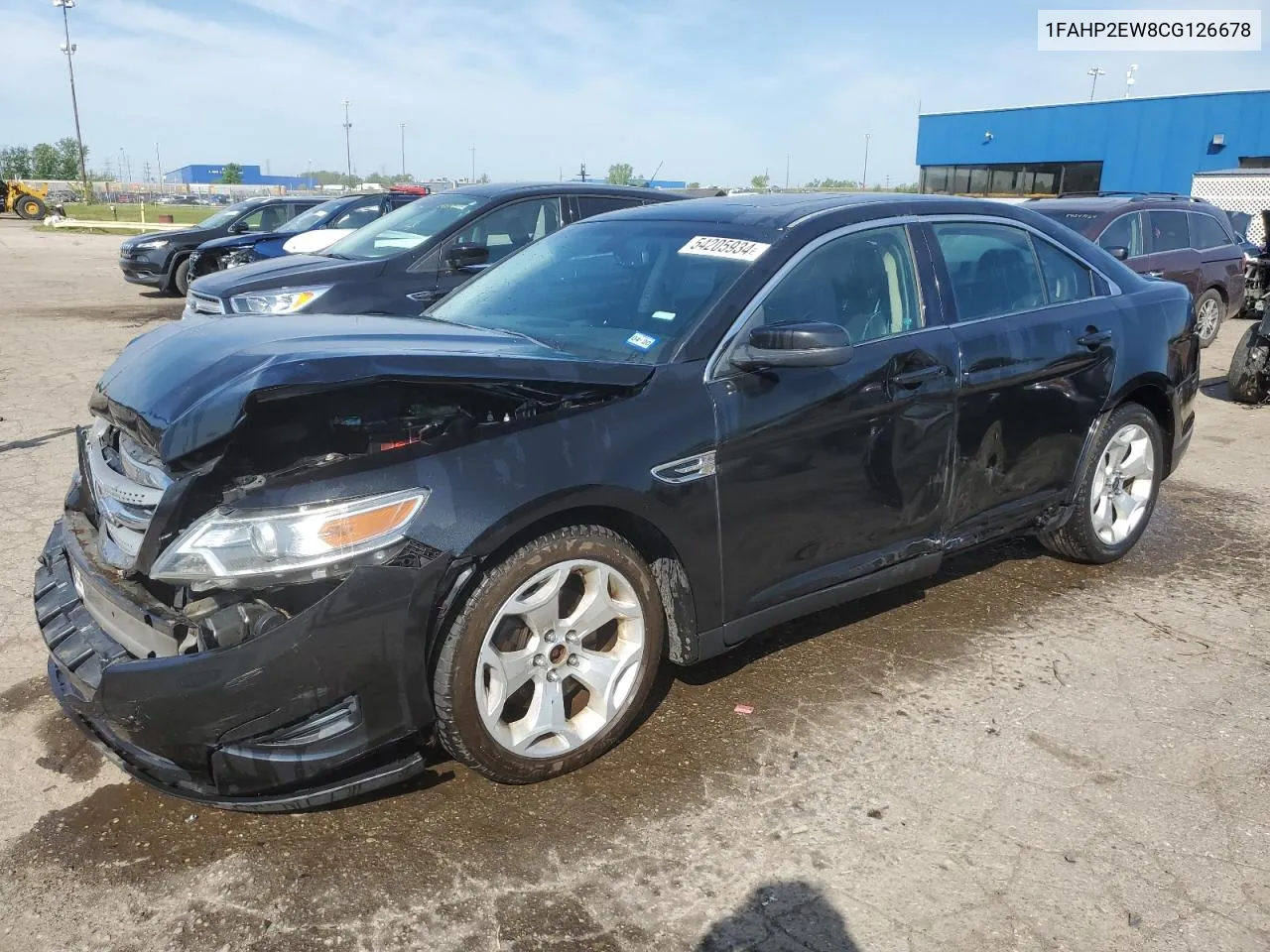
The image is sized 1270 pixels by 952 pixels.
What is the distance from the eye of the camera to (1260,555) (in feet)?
16.9

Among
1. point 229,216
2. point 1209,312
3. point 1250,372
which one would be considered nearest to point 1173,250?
point 1209,312

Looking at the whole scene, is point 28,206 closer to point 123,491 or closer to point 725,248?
point 123,491

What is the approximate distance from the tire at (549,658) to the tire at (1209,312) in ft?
35.6

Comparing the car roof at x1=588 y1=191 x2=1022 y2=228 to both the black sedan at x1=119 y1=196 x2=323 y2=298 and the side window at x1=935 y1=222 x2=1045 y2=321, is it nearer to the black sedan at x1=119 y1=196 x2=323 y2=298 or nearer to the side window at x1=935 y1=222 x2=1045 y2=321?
the side window at x1=935 y1=222 x2=1045 y2=321

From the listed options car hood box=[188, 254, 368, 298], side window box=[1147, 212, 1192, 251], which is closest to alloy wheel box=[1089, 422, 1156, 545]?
car hood box=[188, 254, 368, 298]

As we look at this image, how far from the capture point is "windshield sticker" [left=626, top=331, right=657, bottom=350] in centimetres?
332

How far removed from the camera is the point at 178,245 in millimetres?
16406

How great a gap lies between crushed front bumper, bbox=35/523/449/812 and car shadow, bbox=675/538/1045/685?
1.25 meters

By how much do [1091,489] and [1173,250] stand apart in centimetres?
800

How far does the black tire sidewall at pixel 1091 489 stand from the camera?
4.60 meters

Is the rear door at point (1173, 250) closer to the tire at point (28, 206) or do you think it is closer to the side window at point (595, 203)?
the side window at point (595, 203)

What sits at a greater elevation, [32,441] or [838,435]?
[838,435]

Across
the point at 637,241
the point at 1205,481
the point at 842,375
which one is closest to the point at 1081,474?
the point at 842,375

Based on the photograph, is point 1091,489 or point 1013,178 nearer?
point 1091,489
